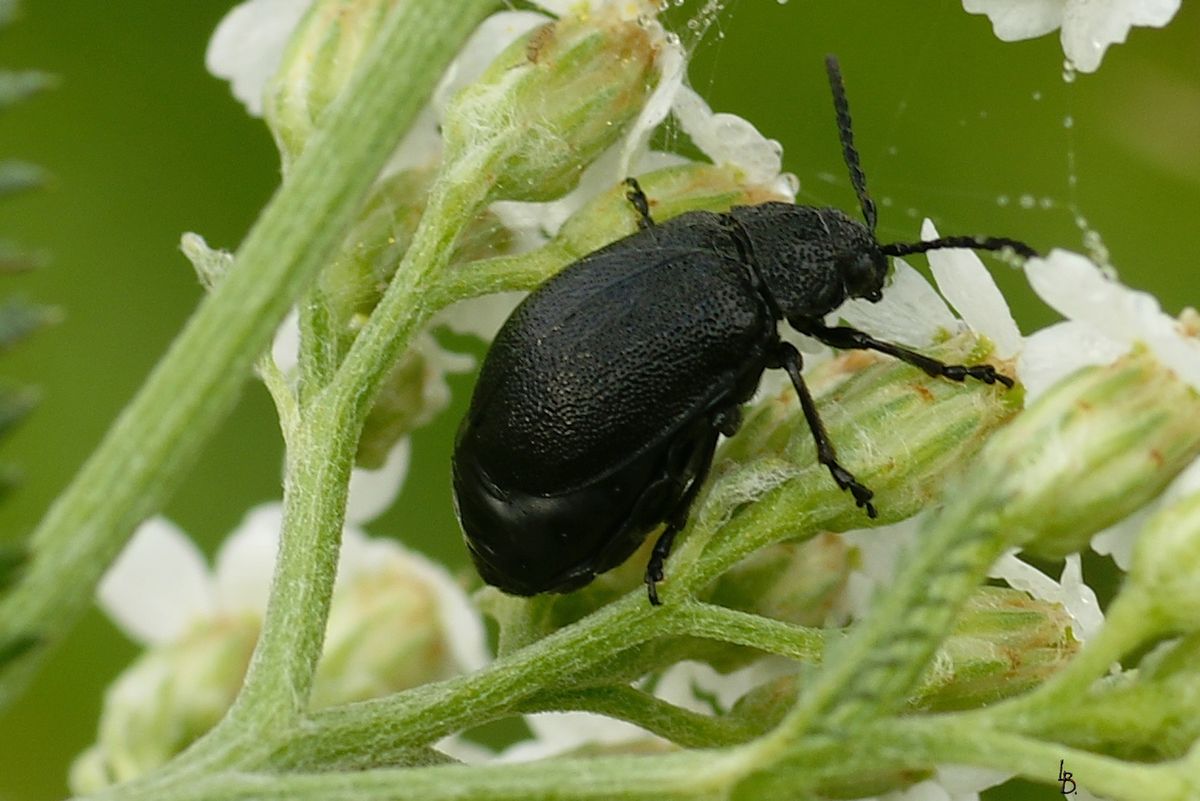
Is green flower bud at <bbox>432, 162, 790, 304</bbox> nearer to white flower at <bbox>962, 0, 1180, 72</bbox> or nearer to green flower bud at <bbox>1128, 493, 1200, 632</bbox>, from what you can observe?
white flower at <bbox>962, 0, 1180, 72</bbox>

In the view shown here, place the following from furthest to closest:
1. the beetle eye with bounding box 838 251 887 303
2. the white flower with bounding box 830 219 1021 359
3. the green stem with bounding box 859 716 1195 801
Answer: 1. the beetle eye with bounding box 838 251 887 303
2. the white flower with bounding box 830 219 1021 359
3. the green stem with bounding box 859 716 1195 801

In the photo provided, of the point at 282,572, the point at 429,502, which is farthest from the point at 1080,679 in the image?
the point at 429,502

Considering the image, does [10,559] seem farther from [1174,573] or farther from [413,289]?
[1174,573]

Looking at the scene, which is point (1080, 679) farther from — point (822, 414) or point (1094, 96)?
point (1094, 96)

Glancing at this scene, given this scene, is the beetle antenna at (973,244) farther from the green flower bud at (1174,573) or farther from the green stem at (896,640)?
the green stem at (896,640)

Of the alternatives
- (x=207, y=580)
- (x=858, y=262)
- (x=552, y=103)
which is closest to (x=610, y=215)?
(x=552, y=103)

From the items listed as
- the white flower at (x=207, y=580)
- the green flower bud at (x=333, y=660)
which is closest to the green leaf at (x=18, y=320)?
the green flower bud at (x=333, y=660)

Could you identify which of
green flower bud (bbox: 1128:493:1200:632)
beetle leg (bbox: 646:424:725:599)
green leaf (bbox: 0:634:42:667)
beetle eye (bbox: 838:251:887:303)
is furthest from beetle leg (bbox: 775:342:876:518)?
green leaf (bbox: 0:634:42:667)
